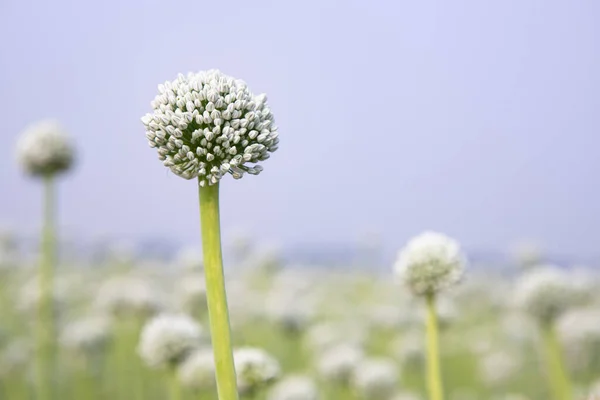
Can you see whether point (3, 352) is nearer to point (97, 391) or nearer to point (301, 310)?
point (97, 391)

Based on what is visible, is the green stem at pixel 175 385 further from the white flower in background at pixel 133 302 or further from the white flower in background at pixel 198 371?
the white flower in background at pixel 133 302

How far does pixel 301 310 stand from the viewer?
5.98 metres

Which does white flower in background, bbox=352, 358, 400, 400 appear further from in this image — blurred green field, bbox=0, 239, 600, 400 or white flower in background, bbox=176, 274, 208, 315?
white flower in background, bbox=176, 274, 208, 315

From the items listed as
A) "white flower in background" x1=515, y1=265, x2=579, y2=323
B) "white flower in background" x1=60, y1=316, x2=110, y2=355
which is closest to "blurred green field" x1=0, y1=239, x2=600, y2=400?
"white flower in background" x1=60, y1=316, x2=110, y2=355

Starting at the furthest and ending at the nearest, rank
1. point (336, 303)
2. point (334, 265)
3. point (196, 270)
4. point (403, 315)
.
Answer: point (334, 265), point (336, 303), point (403, 315), point (196, 270)

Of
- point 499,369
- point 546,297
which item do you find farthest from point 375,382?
point 499,369

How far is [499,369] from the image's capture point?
6352 mm

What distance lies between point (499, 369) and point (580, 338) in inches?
48.6

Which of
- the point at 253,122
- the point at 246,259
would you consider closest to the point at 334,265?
the point at 246,259

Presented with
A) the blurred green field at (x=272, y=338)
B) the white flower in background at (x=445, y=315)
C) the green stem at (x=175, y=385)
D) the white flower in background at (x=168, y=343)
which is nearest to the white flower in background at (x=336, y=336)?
the blurred green field at (x=272, y=338)

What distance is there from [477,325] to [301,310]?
595cm

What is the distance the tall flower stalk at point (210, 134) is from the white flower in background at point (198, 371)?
6.34 ft

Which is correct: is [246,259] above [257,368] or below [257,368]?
above

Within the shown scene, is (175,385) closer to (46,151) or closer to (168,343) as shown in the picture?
(168,343)
